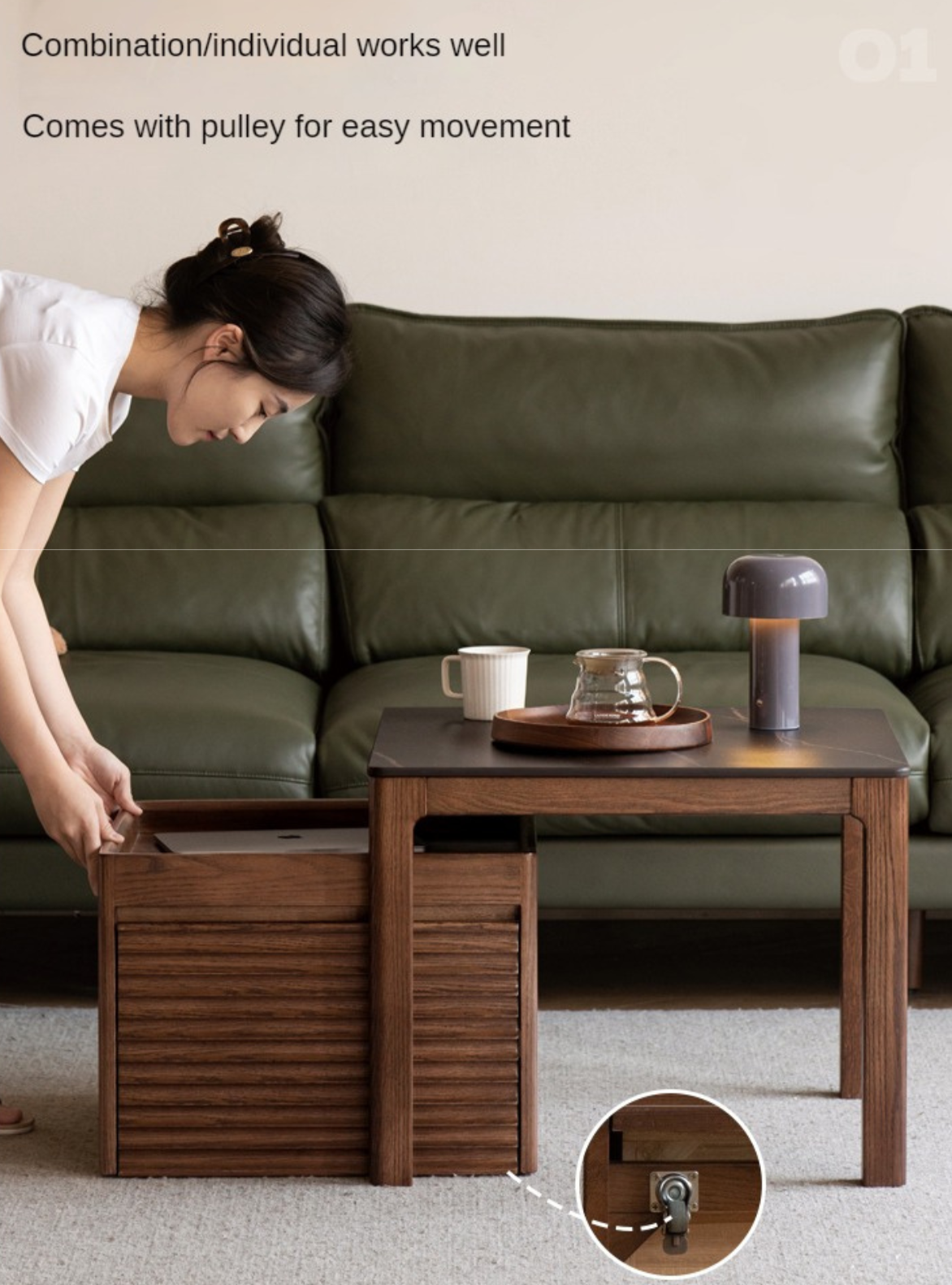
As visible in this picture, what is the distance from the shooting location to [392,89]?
3.18 metres

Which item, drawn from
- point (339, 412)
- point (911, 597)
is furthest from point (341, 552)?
point (911, 597)

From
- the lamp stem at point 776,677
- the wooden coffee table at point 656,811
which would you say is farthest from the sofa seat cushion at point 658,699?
the wooden coffee table at point 656,811

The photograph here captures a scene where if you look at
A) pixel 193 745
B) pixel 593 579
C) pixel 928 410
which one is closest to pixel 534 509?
pixel 593 579

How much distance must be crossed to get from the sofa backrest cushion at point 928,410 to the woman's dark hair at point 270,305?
143cm

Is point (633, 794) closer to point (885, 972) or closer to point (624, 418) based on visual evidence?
point (885, 972)

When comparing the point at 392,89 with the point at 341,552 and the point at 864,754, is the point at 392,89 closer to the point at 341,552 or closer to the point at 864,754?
the point at 341,552

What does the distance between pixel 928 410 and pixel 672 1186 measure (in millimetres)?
1938

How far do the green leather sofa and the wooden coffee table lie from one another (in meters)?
0.80

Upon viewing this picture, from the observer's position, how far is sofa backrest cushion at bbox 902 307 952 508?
9.24 feet

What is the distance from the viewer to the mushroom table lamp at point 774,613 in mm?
1775

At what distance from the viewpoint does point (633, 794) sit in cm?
163

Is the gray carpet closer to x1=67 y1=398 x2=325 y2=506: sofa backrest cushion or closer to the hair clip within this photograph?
the hair clip

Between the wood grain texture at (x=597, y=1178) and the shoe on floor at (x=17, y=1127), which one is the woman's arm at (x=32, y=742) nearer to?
the shoe on floor at (x=17, y=1127)

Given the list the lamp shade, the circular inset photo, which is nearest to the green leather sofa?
the lamp shade
